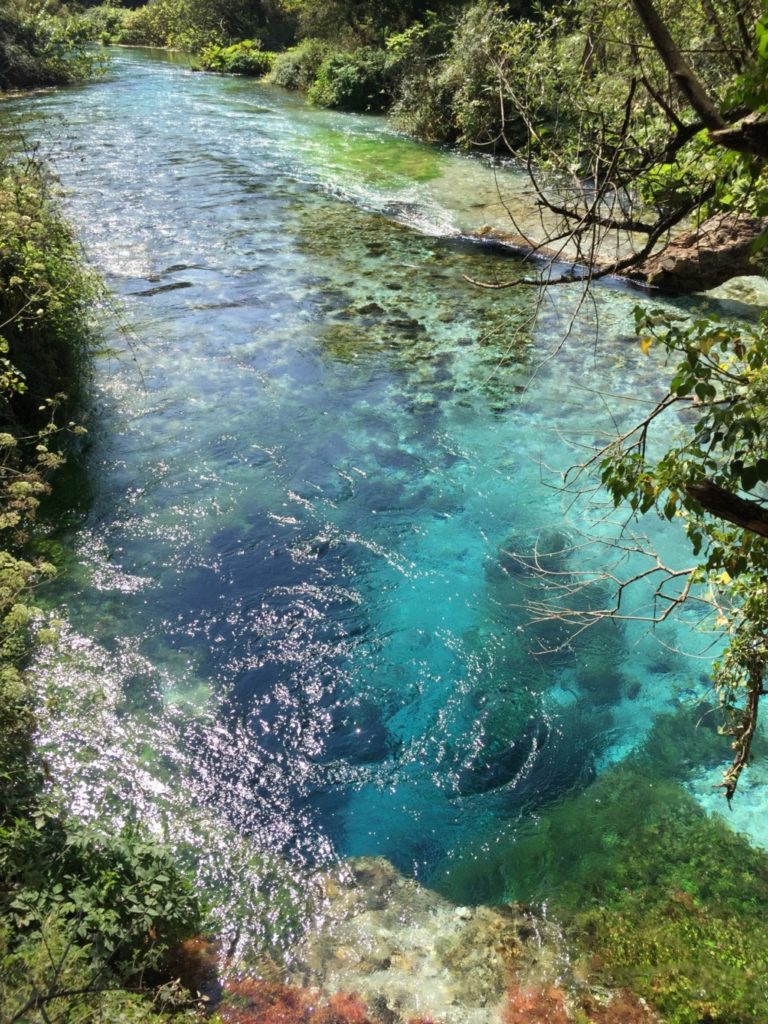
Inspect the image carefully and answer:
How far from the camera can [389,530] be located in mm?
7441

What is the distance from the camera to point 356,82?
85.4 ft

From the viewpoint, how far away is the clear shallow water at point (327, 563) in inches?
198

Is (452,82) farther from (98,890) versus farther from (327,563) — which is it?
(98,890)

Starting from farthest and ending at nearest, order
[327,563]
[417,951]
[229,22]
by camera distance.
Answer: [229,22], [327,563], [417,951]

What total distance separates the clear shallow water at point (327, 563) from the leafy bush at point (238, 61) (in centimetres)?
2492

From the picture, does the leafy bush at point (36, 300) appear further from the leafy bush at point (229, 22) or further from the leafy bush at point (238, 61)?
the leafy bush at point (229, 22)

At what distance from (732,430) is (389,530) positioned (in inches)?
191

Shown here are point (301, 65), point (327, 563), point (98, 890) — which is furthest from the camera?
point (301, 65)

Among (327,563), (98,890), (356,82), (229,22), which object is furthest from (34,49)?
(98,890)

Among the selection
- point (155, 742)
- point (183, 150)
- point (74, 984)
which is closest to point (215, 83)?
point (183, 150)

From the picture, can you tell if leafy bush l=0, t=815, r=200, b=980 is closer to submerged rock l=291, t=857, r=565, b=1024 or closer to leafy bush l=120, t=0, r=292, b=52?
submerged rock l=291, t=857, r=565, b=1024

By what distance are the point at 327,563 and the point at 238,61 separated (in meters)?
35.6

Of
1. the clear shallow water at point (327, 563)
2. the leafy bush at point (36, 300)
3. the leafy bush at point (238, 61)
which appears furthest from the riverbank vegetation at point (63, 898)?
the leafy bush at point (238, 61)

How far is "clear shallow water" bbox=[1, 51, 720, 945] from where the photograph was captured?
16.5 ft
